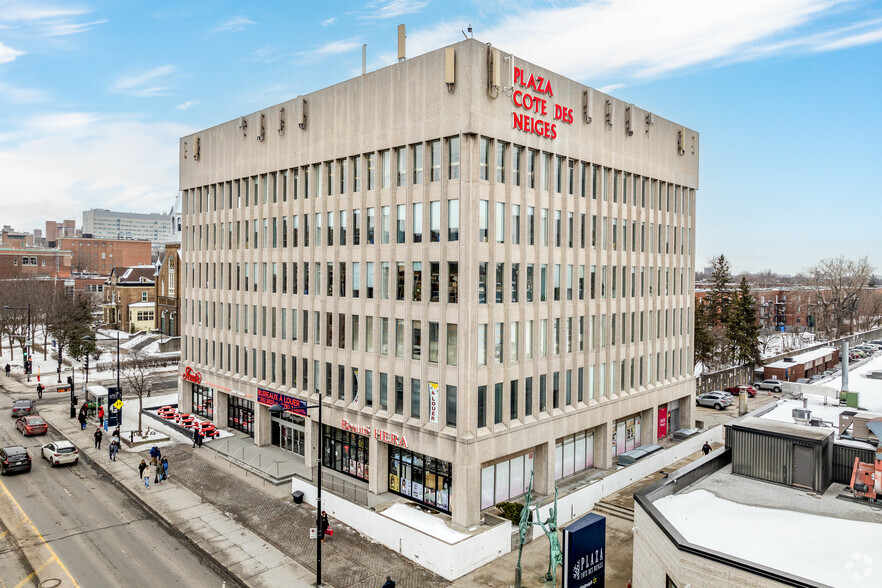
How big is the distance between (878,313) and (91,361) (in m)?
156

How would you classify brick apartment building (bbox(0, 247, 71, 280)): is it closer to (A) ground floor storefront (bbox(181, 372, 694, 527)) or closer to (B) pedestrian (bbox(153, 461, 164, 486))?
(B) pedestrian (bbox(153, 461, 164, 486))

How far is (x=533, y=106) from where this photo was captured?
2997cm

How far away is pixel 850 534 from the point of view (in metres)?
17.4

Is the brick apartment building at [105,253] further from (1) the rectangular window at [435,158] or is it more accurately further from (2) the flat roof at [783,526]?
(2) the flat roof at [783,526]

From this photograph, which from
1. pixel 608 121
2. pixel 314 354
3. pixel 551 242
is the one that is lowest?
pixel 314 354

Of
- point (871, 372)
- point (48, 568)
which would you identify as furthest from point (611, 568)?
point (871, 372)

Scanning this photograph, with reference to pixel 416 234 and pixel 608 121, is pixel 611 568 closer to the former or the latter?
pixel 416 234

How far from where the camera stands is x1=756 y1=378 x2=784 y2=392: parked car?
6444 cm

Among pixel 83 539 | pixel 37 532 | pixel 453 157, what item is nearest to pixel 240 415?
pixel 37 532

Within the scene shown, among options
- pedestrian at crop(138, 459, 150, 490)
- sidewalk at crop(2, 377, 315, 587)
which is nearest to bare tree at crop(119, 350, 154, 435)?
sidewalk at crop(2, 377, 315, 587)

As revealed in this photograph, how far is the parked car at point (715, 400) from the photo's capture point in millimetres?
55781

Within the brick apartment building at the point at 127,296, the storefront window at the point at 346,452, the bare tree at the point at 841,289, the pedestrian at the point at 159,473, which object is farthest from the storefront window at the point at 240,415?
the bare tree at the point at 841,289

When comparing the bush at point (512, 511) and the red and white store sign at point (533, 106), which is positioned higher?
the red and white store sign at point (533, 106)

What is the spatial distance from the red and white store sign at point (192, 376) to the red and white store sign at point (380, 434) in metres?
19.6
